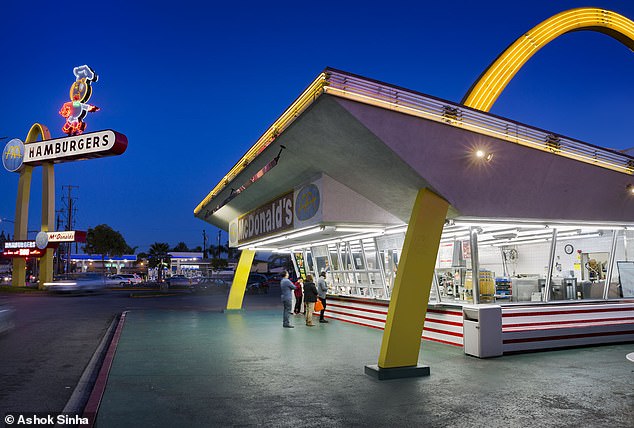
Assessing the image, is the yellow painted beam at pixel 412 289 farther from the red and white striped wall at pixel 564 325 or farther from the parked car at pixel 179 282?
the parked car at pixel 179 282

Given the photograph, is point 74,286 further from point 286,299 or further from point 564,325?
point 564,325

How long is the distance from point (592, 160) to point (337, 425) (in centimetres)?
968

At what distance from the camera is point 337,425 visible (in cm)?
587

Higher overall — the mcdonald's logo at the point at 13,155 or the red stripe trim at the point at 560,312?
the mcdonald's logo at the point at 13,155

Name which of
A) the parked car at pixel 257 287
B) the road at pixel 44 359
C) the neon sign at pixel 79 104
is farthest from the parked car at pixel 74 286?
the road at pixel 44 359

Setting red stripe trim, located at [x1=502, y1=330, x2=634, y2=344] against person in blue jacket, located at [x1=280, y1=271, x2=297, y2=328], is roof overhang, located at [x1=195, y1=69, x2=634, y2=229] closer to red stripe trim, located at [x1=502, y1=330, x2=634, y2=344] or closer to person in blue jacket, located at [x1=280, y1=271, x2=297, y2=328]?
red stripe trim, located at [x1=502, y1=330, x2=634, y2=344]

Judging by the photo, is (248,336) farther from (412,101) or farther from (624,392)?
(624,392)

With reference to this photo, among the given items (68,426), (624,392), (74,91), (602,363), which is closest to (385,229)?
(602,363)

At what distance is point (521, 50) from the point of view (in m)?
15.4

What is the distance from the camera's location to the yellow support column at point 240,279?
2292 centimetres

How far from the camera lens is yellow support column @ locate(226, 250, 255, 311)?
2292cm

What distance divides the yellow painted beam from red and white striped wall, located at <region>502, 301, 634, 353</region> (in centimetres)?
300

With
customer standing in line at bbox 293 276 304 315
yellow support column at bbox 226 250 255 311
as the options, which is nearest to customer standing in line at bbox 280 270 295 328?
customer standing in line at bbox 293 276 304 315

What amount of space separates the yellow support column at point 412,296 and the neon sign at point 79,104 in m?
33.0
